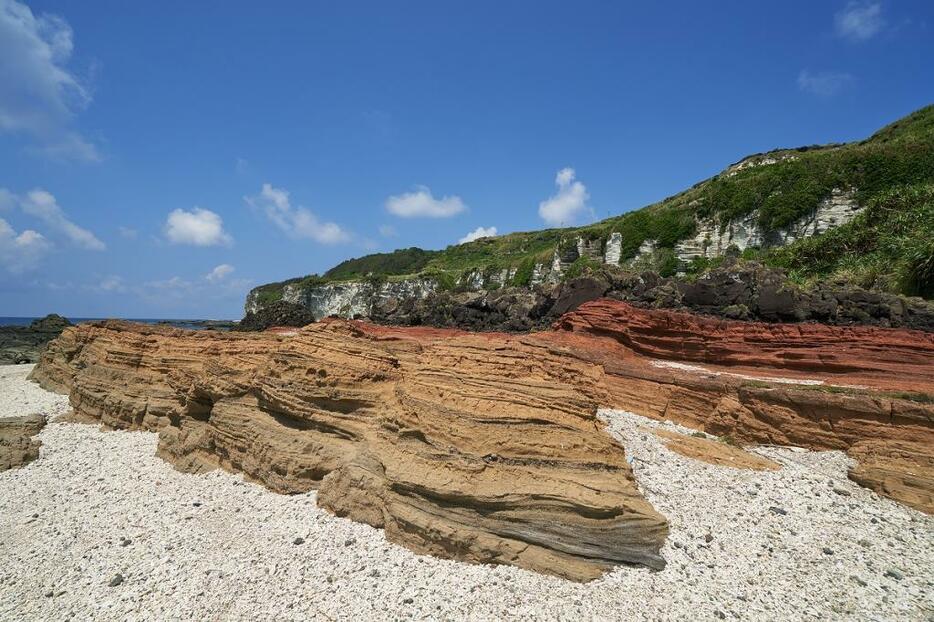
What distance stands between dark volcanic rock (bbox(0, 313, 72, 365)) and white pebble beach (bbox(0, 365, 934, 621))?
119ft

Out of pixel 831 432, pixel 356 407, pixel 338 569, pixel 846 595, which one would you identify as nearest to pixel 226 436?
pixel 356 407

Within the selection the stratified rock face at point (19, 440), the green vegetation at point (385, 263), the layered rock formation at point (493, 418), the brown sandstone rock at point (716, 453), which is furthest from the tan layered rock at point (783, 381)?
the green vegetation at point (385, 263)

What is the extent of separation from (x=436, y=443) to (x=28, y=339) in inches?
2316

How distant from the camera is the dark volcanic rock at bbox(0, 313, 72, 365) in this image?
3536cm

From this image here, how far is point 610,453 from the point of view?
714cm

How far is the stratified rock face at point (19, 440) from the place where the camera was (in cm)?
1167

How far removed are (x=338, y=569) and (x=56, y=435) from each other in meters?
13.3

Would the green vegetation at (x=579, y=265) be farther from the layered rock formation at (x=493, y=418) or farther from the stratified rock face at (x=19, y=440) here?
the stratified rock face at (x=19, y=440)

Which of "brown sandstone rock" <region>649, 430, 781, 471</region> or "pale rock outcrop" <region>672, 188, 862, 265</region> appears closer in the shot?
"brown sandstone rock" <region>649, 430, 781, 471</region>

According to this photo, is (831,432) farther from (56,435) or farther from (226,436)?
(56,435)

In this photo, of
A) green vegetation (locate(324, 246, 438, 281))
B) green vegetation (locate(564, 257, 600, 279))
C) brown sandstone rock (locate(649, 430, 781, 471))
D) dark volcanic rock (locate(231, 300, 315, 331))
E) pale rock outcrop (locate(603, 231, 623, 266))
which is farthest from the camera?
green vegetation (locate(324, 246, 438, 281))

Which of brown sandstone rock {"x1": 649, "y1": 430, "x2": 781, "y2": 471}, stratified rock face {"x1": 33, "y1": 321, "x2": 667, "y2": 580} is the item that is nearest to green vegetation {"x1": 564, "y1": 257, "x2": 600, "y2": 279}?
brown sandstone rock {"x1": 649, "y1": 430, "x2": 781, "y2": 471}

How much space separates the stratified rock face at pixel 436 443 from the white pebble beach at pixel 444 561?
1.31ft

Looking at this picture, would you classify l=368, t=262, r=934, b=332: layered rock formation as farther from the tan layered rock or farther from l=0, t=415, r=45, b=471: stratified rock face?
l=0, t=415, r=45, b=471: stratified rock face
